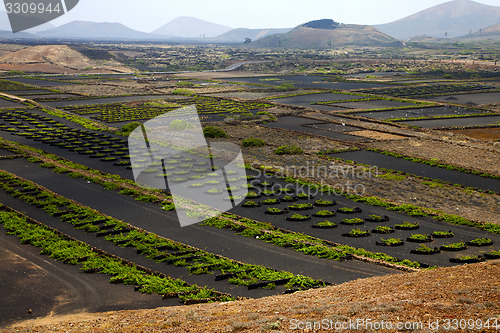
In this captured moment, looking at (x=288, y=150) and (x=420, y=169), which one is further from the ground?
(x=288, y=150)

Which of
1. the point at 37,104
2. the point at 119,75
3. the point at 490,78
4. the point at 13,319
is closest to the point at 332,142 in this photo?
the point at 13,319

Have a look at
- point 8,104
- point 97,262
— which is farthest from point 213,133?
point 8,104

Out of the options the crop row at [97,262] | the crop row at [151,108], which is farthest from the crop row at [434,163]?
the crop row at [151,108]

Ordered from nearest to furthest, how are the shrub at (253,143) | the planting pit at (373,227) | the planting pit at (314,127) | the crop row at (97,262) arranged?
the crop row at (97,262) → the planting pit at (373,227) → the shrub at (253,143) → the planting pit at (314,127)

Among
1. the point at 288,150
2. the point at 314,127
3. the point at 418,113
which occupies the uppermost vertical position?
the point at 418,113

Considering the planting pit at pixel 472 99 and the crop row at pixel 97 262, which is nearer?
the crop row at pixel 97 262

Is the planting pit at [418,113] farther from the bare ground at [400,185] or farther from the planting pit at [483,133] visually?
the bare ground at [400,185]

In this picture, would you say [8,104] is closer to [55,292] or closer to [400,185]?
[400,185]
